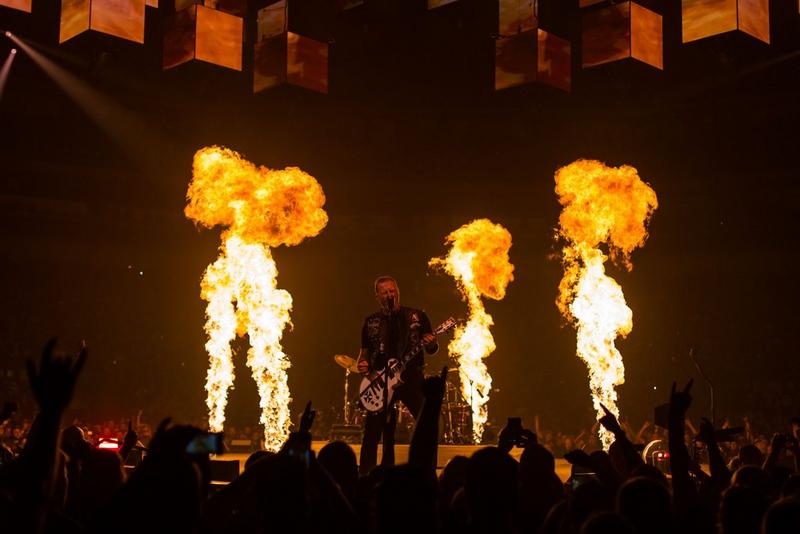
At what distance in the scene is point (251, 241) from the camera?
1559cm

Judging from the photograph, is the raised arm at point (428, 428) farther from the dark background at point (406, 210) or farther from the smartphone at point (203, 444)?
the dark background at point (406, 210)

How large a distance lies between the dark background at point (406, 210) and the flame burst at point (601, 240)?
83.5 inches

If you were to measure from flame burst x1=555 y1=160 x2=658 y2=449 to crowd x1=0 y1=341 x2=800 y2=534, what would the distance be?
11695mm

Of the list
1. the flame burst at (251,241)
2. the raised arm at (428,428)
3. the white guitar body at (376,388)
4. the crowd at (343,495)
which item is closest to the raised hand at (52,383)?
the crowd at (343,495)

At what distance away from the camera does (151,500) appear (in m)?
2.66

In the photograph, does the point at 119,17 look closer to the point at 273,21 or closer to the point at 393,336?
the point at 273,21

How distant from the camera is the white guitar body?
847 centimetres

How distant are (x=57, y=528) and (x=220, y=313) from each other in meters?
13.4

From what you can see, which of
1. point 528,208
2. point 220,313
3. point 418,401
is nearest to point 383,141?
point 528,208

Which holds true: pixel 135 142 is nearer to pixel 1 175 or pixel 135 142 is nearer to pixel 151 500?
pixel 1 175

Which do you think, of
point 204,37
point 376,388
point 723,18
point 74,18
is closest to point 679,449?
point 376,388

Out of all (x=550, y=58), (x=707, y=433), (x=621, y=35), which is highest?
(x=550, y=58)

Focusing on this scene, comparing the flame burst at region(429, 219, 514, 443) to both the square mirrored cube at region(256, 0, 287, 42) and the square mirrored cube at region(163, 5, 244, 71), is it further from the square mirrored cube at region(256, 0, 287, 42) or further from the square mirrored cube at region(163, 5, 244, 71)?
the square mirrored cube at region(163, 5, 244, 71)

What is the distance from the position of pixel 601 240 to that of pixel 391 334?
8830mm
